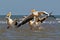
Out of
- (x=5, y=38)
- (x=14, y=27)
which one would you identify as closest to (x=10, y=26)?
(x=14, y=27)

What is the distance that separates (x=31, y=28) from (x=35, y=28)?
0.44 metres

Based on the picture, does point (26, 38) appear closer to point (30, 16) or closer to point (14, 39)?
point (14, 39)

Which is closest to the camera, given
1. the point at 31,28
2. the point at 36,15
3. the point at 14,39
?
the point at 14,39

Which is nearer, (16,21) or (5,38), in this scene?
(5,38)

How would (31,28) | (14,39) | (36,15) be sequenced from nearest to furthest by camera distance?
(14,39) → (36,15) → (31,28)

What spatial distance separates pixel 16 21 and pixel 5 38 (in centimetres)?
440

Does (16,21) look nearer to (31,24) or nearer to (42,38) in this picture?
(31,24)

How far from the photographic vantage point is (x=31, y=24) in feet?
70.4

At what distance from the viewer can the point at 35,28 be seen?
21547 mm

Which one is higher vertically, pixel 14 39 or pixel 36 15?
pixel 36 15

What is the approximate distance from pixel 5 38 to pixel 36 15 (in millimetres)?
4069

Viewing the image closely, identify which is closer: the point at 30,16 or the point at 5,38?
the point at 5,38

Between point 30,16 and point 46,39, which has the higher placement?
point 30,16

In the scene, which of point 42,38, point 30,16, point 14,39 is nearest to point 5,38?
point 14,39
